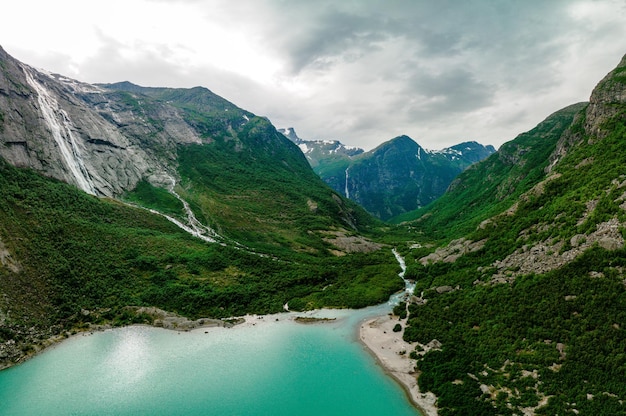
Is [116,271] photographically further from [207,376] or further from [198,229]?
[198,229]

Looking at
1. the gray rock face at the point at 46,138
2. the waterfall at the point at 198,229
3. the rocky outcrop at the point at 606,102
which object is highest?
the gray rock face at the point at 46,138

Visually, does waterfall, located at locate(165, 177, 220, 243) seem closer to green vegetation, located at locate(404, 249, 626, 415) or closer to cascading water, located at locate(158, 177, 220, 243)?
cascading water, located at locate(158, 177, 220, 243)

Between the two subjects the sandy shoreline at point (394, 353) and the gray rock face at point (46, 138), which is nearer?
the sandy shoreline at point (394, 353)

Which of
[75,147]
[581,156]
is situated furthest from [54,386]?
[75,147]

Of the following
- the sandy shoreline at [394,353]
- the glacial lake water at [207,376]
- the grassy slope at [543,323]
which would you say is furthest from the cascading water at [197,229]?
the grassy slope at [543,323]

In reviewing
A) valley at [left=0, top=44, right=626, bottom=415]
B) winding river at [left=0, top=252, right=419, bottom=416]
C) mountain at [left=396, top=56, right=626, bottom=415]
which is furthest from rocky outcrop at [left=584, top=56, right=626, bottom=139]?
winding river at [left=0, top=252, right=419, bottom=416]

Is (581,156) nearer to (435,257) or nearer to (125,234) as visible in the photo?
(435,257)

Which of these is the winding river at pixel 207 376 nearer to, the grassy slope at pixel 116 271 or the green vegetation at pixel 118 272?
the green vegetation at pixel 118 272
